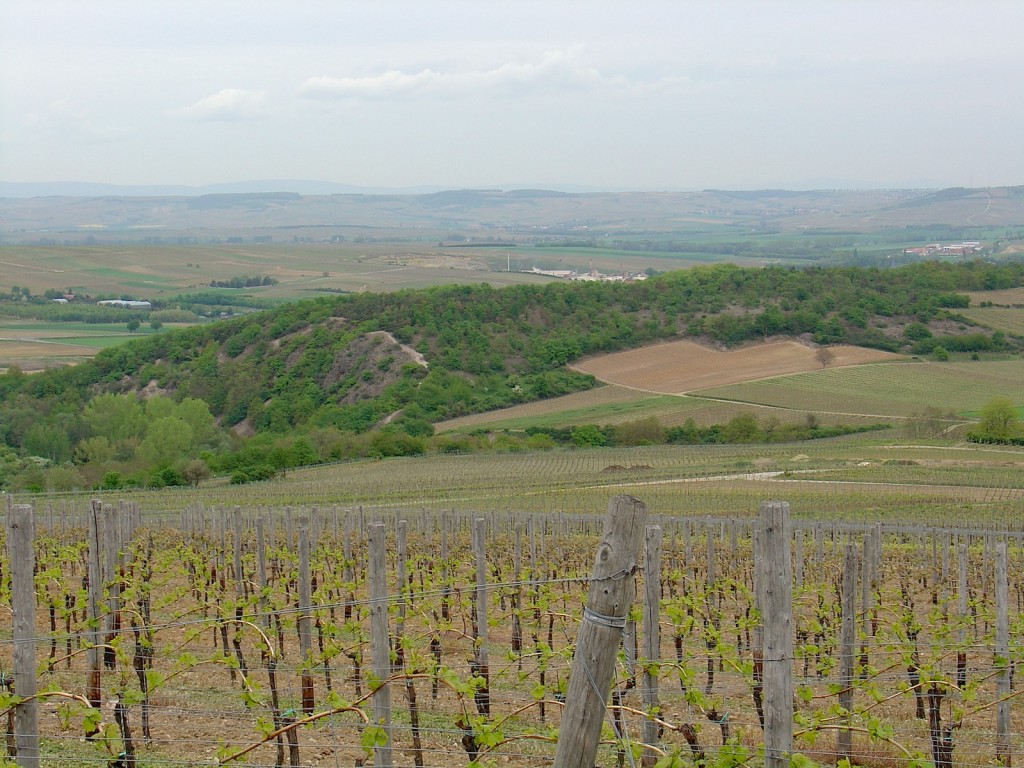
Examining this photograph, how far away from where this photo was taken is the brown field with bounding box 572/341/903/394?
2638 inches

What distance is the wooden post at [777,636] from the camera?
4.75 metres

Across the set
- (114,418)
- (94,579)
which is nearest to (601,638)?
(94,579)

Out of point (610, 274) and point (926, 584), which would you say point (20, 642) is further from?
point (610, 274)

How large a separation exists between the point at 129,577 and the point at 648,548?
682 centimetres

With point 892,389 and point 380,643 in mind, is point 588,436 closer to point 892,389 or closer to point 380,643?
point 892,389

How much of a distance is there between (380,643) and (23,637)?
186 centimetres

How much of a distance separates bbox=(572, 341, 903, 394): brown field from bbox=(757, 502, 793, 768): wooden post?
199 feet

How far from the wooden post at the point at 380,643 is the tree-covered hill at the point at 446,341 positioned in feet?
177

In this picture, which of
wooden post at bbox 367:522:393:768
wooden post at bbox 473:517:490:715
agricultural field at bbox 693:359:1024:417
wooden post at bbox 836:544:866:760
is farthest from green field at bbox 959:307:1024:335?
wooden post at bbox 367:522:393:768

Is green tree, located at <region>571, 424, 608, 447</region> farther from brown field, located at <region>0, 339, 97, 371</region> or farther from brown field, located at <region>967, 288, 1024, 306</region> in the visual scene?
brown field, located at <region>0, 339, 97, 371</region>

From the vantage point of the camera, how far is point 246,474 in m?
43.7

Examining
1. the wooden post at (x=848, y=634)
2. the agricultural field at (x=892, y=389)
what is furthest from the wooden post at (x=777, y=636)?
the agricultural field at (x=892, y=389)

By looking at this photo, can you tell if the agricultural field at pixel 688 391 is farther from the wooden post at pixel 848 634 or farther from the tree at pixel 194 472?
the wooden post at pixel 848 634

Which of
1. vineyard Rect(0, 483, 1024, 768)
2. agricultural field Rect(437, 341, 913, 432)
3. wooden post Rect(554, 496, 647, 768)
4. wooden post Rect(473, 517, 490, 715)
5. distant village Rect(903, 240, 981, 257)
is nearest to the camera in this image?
wooden post Rect(554, 496, 647, 768)
